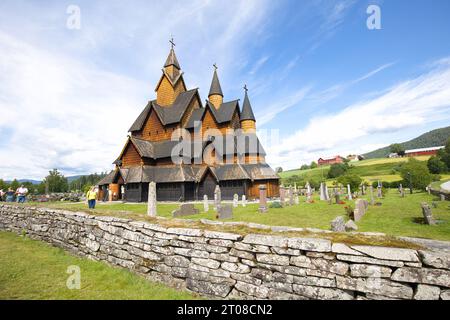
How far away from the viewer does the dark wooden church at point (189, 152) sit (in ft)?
93.6

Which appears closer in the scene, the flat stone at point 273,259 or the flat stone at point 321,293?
the flat stone at point 321,293

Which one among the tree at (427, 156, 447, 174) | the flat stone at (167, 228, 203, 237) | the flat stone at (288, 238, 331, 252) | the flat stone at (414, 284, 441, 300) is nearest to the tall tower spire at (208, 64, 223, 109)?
the flat stone at (167, 228, 203, 237)

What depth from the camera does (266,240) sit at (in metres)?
4.21

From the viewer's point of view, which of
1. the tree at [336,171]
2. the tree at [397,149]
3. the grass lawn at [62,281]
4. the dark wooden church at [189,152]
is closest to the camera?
the grass lawn at [62,281]

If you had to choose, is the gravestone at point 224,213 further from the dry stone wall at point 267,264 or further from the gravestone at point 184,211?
the dry stone wall at point 267,264

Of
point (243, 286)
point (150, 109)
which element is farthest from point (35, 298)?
point (150, 109)

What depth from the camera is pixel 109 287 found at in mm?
5086

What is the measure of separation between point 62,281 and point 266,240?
5.07m

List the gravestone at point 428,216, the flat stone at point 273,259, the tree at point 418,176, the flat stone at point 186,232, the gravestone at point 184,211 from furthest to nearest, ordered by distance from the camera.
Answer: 1. the tree at point 418,176
2. the gravestone at point 184,211
3. the gravestone at point 428,216
4. the flat stone at point 186,232
5. the flat stone at point 273,259

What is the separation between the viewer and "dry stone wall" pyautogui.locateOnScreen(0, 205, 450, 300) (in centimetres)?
321

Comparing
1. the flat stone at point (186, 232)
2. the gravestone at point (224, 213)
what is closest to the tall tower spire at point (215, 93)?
the gravestone at point (224, 213)

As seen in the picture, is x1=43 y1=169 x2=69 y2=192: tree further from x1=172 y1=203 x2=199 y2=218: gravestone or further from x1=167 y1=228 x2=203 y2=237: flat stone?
x1=167 y1=228 x2=203 y2=237: flat stone

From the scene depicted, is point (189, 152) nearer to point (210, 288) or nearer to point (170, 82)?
point (170, 82)

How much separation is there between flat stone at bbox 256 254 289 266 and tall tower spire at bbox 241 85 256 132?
32022 millimetres
